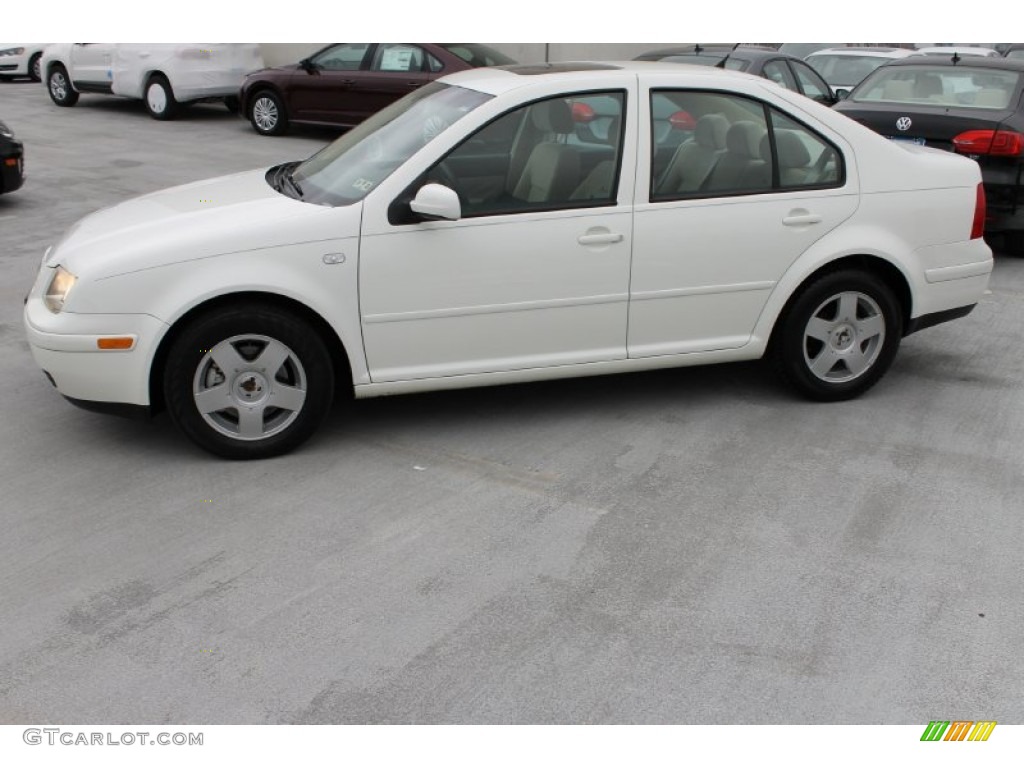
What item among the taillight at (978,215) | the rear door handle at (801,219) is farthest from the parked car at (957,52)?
the rear door handle at (801,219)

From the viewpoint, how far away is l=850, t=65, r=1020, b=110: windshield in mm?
→ 9031

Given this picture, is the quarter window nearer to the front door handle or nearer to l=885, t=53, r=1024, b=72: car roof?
l=885, t=53, r=1024, b=72: car roof

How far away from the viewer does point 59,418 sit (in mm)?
5672

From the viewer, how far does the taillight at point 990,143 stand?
332 inches

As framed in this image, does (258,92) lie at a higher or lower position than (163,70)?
lower

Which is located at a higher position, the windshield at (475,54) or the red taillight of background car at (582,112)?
the windshield at (475,54)

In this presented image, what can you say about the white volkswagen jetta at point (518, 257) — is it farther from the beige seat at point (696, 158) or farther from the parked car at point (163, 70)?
the parked car at point (163, 70)

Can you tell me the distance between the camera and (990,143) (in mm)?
8508

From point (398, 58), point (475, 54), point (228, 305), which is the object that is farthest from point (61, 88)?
point (228, 305)

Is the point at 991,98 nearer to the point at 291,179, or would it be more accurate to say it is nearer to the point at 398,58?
the point at 291,179
